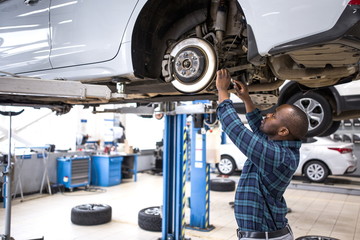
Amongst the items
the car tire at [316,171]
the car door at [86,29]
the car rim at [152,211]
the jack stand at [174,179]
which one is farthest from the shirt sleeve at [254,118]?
the car tire at [316,171]

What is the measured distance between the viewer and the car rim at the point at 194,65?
1.87 meters

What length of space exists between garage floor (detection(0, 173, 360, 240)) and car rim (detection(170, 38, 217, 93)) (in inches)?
117

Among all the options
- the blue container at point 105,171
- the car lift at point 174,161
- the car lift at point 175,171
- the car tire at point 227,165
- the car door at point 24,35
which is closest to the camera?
the car door at point 24,35

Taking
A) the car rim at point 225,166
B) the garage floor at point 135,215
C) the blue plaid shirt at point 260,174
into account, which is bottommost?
the garage floor at point 135,215

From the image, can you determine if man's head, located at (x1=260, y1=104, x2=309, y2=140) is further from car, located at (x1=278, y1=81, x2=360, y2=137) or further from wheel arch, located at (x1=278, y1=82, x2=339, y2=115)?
wheel arch, located at (x1=278, y1=82, x2=339, y2=115)

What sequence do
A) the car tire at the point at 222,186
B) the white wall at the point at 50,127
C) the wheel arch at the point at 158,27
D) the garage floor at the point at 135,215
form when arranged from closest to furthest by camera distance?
the wheel arch at the point at 158,27
the garage floor at the point at 135,215
the car tire at the point at 222,186
the white wall at the point at 50,127

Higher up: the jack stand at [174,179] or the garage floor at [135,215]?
the jack stand at [174,179]

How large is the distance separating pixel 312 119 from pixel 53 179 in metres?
5.81

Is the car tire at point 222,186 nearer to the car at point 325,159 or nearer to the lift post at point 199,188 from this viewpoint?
the car at point 325,159

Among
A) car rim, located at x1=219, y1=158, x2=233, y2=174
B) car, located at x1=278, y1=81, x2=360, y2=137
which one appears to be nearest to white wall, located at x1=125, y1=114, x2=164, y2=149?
car rim, located at x1=219, y1=158, x2=233, y2=174

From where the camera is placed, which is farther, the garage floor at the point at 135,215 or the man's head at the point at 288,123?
the garage floor at the point at 135,215

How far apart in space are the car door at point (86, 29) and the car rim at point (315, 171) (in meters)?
7.24

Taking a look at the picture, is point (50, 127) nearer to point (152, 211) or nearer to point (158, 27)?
point (152, 211)

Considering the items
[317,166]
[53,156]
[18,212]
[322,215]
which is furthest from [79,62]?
[317,166]
